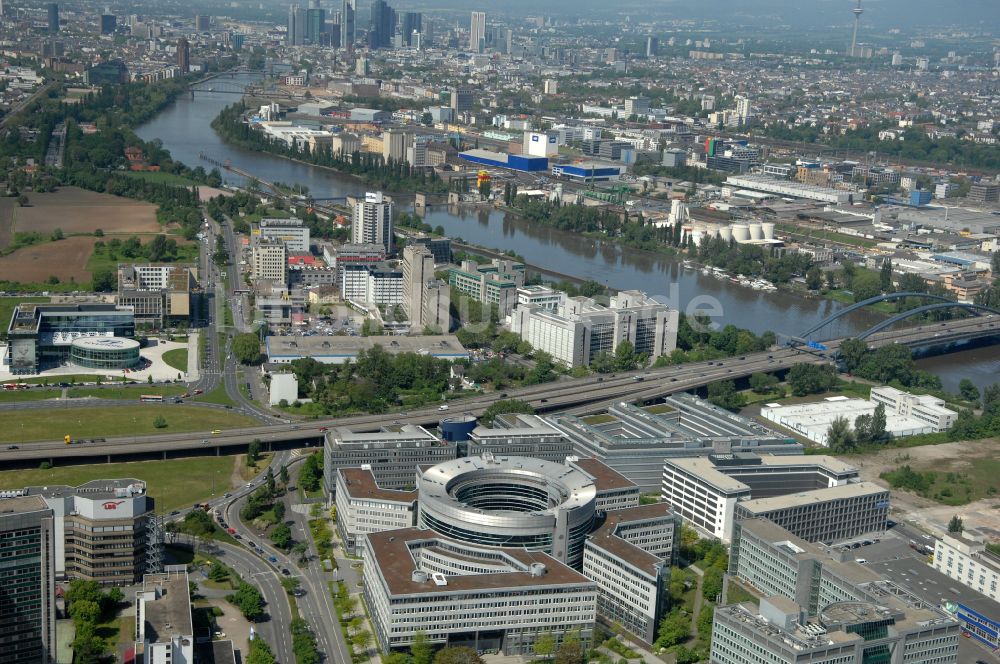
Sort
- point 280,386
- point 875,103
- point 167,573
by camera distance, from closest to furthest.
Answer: point 167,573 → point 280,386 → point 875,103

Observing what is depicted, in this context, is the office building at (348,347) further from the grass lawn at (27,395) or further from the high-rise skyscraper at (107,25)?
the high-rise skyscraper at (107,25)

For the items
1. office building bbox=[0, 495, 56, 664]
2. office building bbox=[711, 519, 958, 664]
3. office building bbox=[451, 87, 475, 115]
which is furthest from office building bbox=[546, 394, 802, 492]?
office building bbox=[451, 87, 475, 115]

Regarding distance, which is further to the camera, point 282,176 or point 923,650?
point 282,176

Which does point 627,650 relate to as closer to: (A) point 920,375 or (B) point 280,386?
(B) point 280,386

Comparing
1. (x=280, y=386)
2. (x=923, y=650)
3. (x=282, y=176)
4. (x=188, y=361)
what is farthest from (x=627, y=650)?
(x=282, y=176)

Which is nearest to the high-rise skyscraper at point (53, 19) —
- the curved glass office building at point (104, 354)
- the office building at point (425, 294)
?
the office building at point (425, 294)

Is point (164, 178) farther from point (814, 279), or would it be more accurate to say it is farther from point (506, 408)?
point (506, 408)
